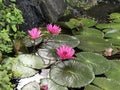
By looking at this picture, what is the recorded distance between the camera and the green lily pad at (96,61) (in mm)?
3529

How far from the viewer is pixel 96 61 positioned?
143 inches

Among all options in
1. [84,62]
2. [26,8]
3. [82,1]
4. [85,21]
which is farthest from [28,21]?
[82,1]

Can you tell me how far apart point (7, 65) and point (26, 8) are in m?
1.36

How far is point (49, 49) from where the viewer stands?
148 inches

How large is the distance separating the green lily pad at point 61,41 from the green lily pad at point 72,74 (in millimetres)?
437

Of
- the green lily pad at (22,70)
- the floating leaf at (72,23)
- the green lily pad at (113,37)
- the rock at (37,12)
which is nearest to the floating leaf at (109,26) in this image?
the green lily pad at (113,37)

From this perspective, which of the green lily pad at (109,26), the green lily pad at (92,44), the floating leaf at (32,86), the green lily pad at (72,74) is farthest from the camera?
the green lily pad at (109,26)

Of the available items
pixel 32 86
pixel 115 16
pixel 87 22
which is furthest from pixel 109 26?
pixel 32 86

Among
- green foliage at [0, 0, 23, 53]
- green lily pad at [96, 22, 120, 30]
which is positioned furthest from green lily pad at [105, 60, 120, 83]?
green foliage at [0, 0, 23, 53]

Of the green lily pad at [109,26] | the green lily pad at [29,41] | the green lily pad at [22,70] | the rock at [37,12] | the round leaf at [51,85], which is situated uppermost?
the rock at [37,12]

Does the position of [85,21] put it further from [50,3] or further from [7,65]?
[7,65]

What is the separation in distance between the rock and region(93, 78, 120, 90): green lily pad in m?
1.36

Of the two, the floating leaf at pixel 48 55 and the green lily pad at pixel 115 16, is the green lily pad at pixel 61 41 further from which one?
the green lily pad at pixel 115 16

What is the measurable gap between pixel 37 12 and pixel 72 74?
4.96 ft
